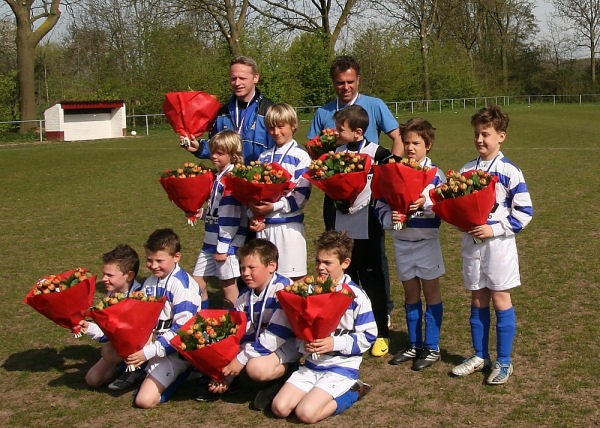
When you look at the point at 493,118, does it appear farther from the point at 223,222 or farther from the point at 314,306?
the point at 223,222

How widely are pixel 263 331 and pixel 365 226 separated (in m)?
1.33

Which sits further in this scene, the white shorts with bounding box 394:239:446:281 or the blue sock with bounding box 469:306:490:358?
the white shorts with bounding box 394:239:446:281

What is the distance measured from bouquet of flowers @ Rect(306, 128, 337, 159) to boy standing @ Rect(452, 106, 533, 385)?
1144 millimetres

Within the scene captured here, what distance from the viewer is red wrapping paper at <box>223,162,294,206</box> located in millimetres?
5246

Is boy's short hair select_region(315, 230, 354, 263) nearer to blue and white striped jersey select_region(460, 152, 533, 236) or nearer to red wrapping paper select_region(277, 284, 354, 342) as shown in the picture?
red wrapping paper select_region(277, 284, 354, 342)

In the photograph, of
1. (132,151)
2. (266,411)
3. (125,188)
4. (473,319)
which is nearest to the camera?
(266,411)

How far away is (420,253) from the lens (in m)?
A: 5.43

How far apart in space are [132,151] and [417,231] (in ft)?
74.6

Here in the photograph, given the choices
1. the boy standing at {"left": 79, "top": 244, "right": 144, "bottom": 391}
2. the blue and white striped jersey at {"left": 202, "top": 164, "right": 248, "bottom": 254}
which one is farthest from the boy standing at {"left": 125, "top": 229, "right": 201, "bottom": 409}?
A: the blue and white striped jersey at {"left": 202, "top": 164, "right": 248, "bottom": 254}

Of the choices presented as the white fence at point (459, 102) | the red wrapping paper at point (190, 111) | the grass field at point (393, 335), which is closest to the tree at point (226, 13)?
the white fence at point (459, 102)

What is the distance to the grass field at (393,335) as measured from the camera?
4.66 m

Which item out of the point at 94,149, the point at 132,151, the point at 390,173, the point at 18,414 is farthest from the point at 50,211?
the point at 94,149

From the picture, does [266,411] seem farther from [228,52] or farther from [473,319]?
[228,52]

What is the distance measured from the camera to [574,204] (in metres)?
12.0
